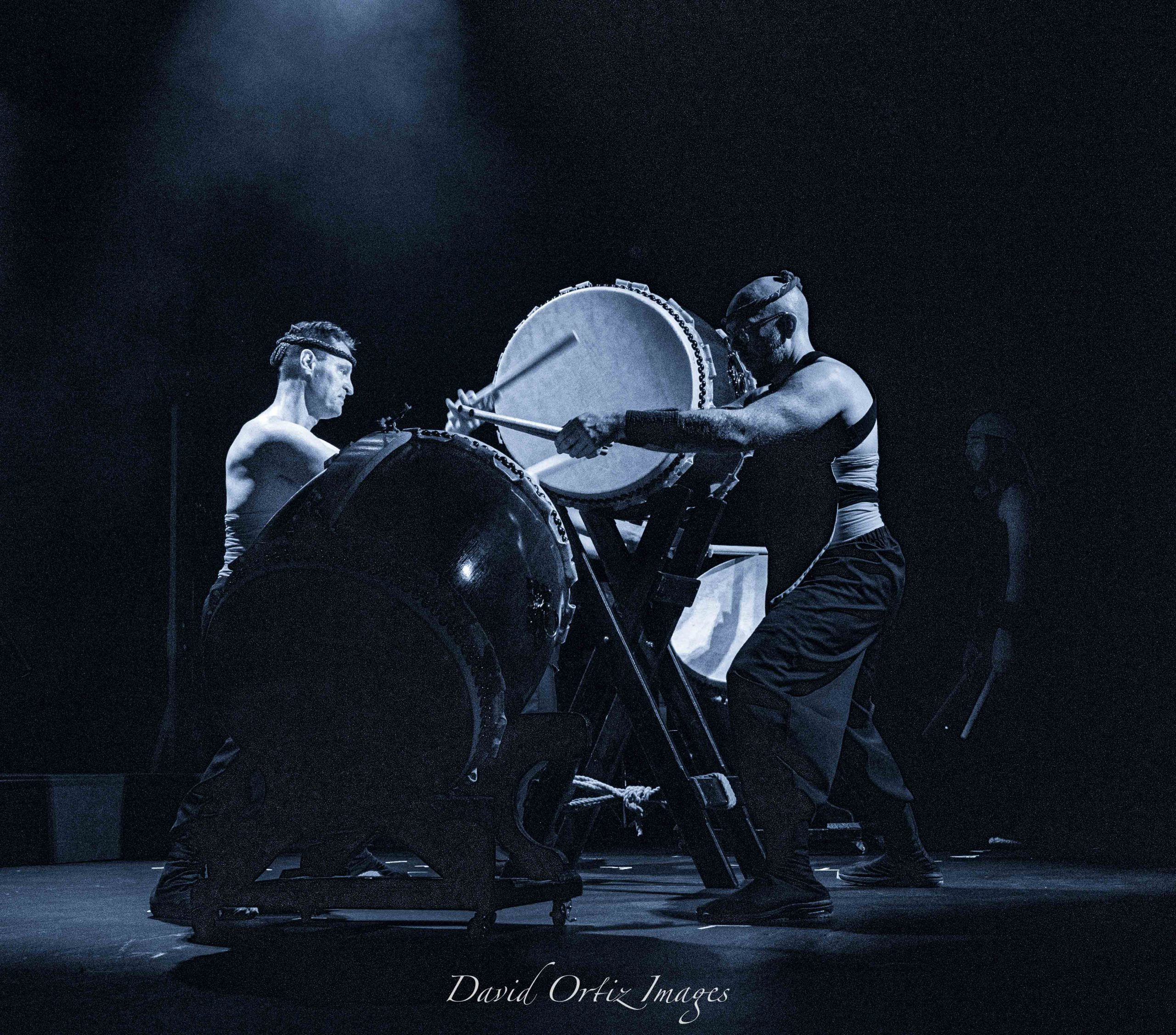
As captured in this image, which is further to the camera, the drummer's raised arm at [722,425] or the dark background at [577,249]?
the dark background at [577,249]

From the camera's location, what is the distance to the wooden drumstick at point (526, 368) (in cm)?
339

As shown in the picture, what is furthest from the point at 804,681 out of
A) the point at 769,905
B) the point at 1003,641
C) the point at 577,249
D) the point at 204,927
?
the point at 577,249

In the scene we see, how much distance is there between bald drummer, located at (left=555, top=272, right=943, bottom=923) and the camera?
104 inches

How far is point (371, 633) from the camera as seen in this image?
7.59 ft

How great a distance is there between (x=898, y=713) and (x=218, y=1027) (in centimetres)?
387

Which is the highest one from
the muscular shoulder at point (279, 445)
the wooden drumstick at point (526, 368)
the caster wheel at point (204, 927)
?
the wooden drumstick at point (526, 368)

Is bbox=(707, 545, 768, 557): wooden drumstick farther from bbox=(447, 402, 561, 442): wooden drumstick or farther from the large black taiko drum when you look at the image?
the large black taiko drum

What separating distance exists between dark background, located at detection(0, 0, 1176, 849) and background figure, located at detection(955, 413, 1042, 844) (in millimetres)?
86

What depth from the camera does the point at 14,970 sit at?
202 centimetres

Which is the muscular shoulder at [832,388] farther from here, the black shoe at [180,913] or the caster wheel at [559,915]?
the black shoe at [180,913]

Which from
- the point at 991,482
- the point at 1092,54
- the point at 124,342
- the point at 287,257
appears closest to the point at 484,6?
the point at 287,257

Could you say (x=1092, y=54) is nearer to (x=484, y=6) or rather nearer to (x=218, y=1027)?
(x=484, y=6)

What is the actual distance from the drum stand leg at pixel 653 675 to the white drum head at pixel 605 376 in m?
0.10

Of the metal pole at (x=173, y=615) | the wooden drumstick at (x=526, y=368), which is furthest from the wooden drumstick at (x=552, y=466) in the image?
the metal pole at (x=173, y=615)
